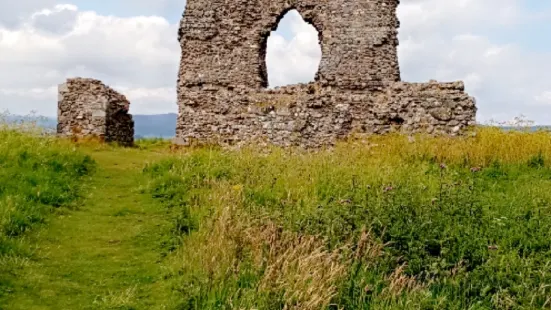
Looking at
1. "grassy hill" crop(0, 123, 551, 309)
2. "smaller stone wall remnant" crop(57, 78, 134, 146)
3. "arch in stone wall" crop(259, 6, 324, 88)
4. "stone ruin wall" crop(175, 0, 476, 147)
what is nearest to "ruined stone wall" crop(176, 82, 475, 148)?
Result: "stone ruin wall" crop(175, 0, 476, 147)

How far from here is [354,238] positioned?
739 centimetres

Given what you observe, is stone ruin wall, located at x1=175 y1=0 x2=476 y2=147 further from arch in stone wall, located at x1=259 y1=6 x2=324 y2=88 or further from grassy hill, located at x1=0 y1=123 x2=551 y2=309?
grassy hill, located at x1=0 y1=123 x2=551 y2=309

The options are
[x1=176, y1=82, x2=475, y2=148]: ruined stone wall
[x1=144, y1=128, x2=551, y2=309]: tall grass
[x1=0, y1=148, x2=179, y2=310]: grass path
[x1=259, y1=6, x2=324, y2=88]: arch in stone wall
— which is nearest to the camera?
[x1=144, y1=128, x2=551, y2=309]: tall grass

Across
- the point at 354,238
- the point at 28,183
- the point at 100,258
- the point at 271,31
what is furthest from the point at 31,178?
the point at 271,31

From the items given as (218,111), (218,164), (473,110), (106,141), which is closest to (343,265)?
(218,164)

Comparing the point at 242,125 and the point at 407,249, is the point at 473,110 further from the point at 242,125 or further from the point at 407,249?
the point at 407,249

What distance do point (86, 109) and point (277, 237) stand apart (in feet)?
47.9

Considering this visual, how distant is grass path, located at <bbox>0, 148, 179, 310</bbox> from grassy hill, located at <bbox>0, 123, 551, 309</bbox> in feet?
0.08

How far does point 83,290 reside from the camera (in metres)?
6.75

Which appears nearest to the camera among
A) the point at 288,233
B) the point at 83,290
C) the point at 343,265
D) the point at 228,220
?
the point at 343,265

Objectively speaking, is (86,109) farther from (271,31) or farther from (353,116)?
(353,116)

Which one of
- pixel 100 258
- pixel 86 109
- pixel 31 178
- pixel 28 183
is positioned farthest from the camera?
pixel 86 109

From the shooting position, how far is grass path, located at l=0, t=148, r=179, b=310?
21.1 feet

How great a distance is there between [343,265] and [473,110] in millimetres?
10507
